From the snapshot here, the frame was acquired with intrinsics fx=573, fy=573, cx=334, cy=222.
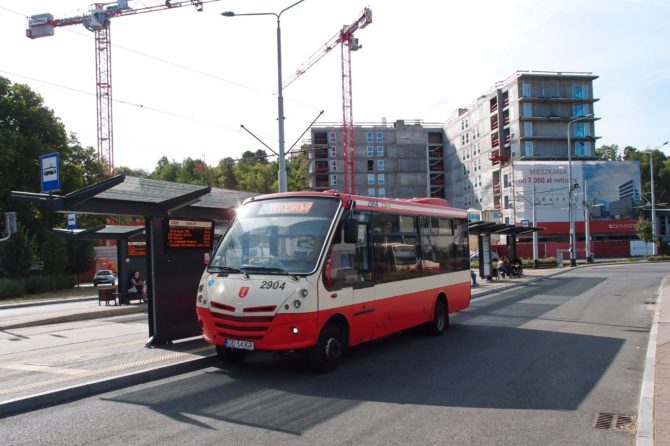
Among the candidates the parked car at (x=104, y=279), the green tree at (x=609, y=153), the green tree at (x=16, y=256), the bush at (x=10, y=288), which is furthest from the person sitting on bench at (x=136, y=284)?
the green tree at (x=609, y=153)

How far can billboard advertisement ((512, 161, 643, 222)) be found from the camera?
2879 inches

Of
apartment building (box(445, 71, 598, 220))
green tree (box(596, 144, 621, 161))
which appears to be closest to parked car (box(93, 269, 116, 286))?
apartment building (box(445, 71, 598, 220))

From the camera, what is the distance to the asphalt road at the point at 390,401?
5.82 m

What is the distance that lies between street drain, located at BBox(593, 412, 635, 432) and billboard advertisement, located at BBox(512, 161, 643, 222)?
68189mm

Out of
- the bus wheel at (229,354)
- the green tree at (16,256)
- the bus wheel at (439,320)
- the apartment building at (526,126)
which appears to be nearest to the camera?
the bus wheel at (229,354)

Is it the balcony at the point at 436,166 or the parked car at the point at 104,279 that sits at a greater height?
the balcony at the point at 436,166

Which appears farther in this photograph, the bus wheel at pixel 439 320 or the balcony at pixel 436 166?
the balcony at pixel 436 166

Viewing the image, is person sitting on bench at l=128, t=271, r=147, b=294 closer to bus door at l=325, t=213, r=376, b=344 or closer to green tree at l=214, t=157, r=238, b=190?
bus door at l=325, t=213, r=376, b=344

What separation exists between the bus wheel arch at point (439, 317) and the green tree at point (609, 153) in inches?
4377

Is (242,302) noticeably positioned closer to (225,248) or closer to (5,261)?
(225,248)

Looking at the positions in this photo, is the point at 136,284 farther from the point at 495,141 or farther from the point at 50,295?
the point at 495,141

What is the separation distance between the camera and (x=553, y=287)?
27312 millimetres

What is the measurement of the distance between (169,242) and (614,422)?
800cm

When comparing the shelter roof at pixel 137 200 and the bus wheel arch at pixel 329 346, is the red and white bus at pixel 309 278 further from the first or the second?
the shelter roof at pixel 137 200
